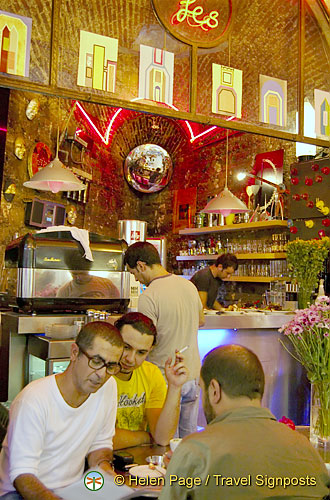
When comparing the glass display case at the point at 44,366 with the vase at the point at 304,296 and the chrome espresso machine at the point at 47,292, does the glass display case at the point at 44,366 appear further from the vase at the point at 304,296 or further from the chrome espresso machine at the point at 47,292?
the vase at the point at 304,296

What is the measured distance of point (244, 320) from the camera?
17.5ft

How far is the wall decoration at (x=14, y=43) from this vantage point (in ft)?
10.6

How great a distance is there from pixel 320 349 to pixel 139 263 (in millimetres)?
1575

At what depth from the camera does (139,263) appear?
12.5ft

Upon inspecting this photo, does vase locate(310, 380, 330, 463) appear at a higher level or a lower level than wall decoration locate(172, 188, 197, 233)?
lower

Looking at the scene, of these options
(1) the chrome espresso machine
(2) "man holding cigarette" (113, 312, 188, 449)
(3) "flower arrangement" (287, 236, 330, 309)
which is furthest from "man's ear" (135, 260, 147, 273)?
(3) "flower arrangement" (287, 236, 330, 309)

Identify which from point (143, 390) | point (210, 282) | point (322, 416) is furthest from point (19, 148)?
point (322, 416)

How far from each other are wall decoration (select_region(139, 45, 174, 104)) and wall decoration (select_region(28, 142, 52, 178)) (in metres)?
3.52

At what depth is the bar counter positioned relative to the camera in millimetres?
5277

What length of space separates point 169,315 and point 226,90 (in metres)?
1.69

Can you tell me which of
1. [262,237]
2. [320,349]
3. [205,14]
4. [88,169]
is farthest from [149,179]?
[320,349]

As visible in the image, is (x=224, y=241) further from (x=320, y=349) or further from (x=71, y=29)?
(x=320, y=349)

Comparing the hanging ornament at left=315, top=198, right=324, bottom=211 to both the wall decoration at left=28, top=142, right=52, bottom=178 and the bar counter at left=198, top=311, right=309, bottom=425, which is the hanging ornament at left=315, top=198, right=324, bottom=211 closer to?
Result: the bar counter at left=198, top=311, right=309, bottom=425

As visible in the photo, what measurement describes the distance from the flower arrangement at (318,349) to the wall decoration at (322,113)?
2.21 metres
